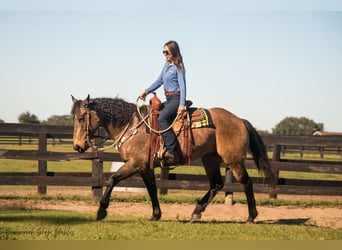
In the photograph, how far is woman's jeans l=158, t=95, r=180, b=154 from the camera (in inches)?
283

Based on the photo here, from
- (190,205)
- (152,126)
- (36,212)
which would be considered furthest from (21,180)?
(152,126)

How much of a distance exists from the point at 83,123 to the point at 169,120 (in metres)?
1.34

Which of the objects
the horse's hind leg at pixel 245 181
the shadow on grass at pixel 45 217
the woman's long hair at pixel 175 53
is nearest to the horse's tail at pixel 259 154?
the horse's hind leg at pixel 245 181

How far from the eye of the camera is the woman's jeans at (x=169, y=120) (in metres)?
7.18

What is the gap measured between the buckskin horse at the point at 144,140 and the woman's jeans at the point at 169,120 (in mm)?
319

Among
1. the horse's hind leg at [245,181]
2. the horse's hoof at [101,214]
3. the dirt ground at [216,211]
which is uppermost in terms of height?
the horse's hind leg at [245,181]

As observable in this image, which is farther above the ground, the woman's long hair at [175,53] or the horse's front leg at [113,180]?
the woman's long hair at [175,53]

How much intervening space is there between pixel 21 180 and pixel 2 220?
316 centimetres

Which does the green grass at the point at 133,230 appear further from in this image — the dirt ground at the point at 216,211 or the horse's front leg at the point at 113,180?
the dirt ground at the point at 216,211

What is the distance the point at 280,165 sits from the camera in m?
11.0

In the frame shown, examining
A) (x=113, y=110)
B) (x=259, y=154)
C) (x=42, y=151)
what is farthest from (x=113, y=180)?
(x=42, y=151)

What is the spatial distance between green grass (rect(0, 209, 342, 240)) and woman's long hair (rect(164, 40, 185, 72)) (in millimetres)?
2430

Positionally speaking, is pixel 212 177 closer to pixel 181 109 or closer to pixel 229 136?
pixel 229 136

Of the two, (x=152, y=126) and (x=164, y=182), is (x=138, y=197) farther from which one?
(x=152, y=126)
